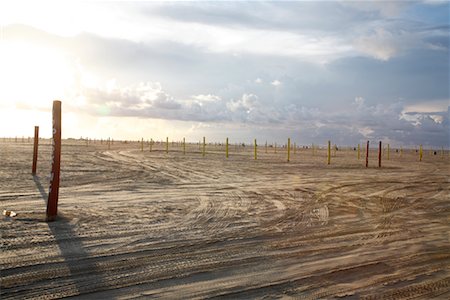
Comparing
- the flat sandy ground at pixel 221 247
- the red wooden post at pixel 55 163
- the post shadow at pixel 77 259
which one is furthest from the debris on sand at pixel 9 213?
the post shadow at pixel 77 259

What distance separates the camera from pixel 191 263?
551cm

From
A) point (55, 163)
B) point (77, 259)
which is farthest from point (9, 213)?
point (77, 259)

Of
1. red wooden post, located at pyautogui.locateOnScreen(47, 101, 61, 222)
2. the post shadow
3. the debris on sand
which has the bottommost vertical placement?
the post shadow

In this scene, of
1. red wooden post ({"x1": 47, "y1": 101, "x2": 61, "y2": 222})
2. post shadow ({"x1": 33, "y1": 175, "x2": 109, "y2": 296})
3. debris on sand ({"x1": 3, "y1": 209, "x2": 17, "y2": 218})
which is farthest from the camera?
debris on sand ({"x1": 3, "y1": 209, "x2": 17, "y2": 218})

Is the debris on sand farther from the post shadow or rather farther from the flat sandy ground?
the post shadow

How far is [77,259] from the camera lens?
5566mm

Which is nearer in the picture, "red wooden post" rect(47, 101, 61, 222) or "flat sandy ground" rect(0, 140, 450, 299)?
"flat sandy ground" rect(0, 140, 450, 299)

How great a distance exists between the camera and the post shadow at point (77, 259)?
4.67 m

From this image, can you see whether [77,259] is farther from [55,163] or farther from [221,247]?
[55,163]

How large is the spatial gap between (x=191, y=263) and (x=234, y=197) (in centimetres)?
652

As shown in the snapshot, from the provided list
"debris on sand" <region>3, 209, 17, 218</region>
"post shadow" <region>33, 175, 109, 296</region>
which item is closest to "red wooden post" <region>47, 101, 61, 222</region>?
"post shadow" <region>33, 175, 109, 296</region>

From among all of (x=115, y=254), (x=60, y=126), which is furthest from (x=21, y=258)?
(x=60, y=126)

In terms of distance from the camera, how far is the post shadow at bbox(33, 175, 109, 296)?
4.67 meters

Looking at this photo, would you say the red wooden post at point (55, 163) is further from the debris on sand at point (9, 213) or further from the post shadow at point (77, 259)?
the debris on sand at point (9, 213)
